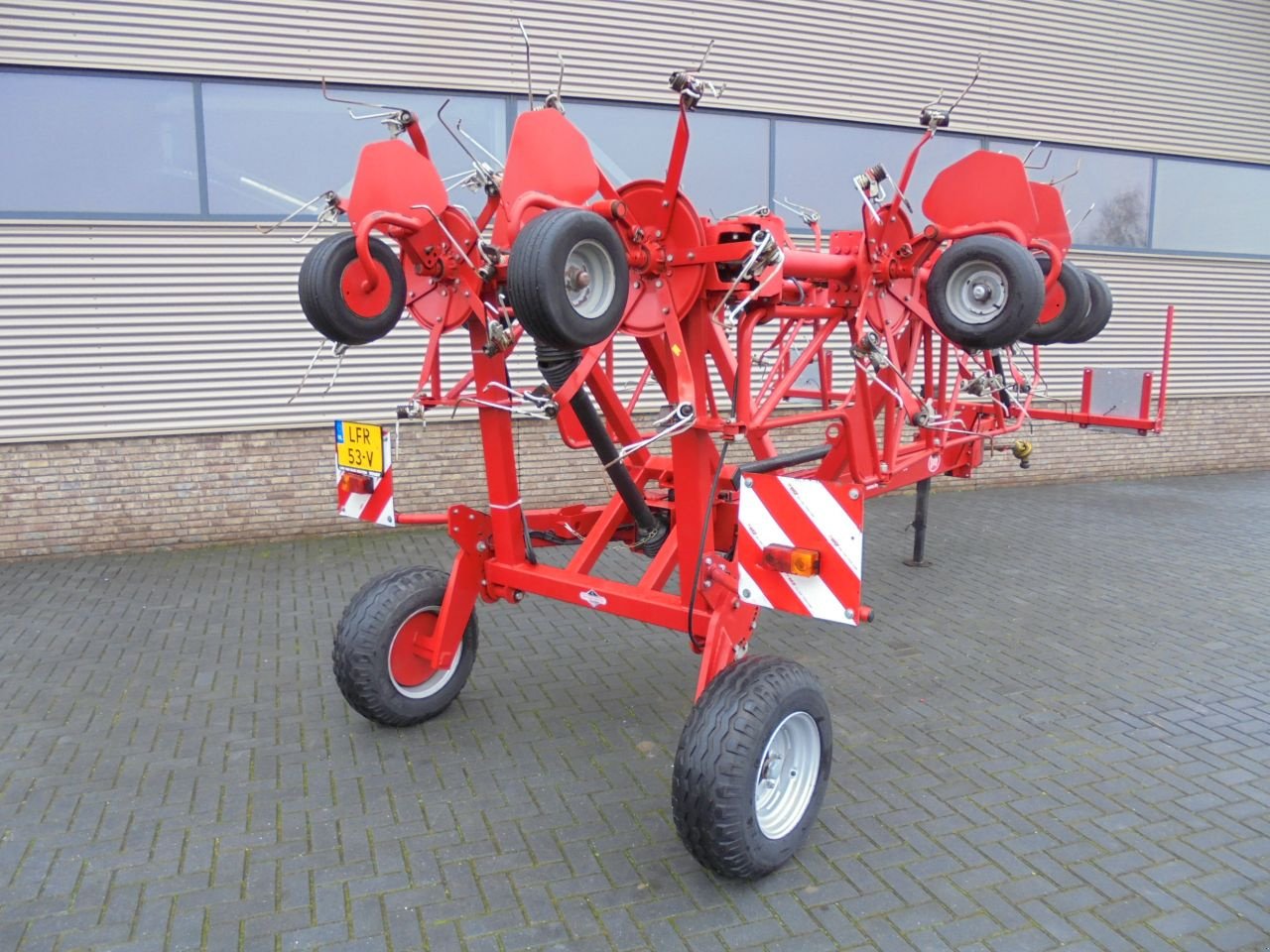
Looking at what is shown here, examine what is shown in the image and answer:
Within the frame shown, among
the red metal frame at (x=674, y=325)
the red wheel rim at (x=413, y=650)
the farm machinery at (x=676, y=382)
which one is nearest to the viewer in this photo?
the farm machinery at (x=676, y=382)

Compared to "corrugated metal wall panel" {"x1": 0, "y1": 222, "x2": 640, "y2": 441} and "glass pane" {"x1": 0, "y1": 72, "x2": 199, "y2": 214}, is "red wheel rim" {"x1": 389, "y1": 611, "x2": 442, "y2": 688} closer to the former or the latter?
Answer: "corrugated metal wall panel" {"x1": 0, "y1": 222, "x2": 640, "y2": 441}

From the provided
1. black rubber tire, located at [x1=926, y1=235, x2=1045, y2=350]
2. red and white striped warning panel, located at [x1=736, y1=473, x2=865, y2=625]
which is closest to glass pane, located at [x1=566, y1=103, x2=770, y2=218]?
black rubber tire, located at [x1=926, y1=235, x2=1045, y2=350]

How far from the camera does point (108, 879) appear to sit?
3.34m

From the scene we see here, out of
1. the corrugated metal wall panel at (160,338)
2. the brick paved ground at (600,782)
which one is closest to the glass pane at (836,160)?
the corrugated metal wall panel at (160,338)

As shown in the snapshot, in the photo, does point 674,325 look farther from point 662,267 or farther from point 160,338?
point 160,338

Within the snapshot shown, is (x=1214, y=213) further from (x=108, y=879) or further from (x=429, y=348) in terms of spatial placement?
(x=108, y=879)

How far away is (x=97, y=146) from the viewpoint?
7512 mm

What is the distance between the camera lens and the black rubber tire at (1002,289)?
13.5 feet

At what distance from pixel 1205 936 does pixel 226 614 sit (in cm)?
557

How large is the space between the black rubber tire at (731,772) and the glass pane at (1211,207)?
10.6 meters

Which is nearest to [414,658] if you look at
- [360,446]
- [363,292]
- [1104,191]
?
[360,446]

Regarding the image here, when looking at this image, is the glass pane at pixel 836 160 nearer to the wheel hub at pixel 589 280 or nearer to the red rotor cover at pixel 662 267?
the red rotor cover at pixel 662 267

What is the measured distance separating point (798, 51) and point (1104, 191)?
4300 mm

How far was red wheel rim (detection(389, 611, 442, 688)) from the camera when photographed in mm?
4391
